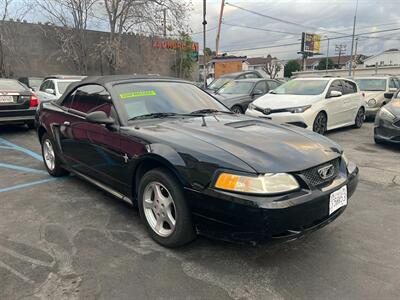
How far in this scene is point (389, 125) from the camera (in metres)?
6.94

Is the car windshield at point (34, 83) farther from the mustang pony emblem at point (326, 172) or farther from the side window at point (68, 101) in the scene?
the mustang pony emblem at point (326, 172)

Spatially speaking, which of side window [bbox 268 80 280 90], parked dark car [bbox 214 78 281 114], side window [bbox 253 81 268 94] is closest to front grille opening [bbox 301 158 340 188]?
parked dark car [bbox 214 78 281 114]

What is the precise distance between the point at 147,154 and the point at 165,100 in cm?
101

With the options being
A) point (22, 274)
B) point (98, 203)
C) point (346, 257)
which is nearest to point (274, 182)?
point (346, 257)

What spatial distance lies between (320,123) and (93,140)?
604cm

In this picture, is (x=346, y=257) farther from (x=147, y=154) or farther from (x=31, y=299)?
(x=31, y=299)

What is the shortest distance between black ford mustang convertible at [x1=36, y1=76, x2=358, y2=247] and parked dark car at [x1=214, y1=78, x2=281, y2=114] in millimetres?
5982

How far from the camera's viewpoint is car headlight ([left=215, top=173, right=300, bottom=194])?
2426 millimetres

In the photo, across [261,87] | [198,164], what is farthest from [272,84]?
[198,164]

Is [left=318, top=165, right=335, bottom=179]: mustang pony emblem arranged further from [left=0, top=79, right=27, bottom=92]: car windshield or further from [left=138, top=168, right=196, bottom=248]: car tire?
[left=0, top=79, right=27, bottom=92]: car windshield

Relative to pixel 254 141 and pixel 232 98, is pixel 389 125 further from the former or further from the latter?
pixel 254 141

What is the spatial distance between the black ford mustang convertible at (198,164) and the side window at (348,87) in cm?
619

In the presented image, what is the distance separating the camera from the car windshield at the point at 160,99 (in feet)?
11.9

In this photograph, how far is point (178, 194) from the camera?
2770 mm
